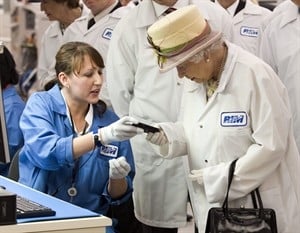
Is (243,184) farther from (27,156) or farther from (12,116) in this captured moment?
(12,116)

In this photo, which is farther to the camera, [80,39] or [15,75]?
[80,39]

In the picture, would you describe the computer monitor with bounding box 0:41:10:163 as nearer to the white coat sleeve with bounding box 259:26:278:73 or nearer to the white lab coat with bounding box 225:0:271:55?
the white coat sleeve with bounding box 259:26:278:73

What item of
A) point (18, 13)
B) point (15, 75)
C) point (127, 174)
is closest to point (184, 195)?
point (127, 174)

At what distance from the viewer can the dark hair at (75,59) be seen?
365 centimetres

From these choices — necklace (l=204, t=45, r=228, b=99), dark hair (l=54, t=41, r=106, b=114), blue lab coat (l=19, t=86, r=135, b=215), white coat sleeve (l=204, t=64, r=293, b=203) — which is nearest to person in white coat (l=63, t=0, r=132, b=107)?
dark hair (l=54, t=41, r=106, b=114)

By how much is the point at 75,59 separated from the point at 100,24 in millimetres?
1351

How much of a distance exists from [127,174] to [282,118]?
807 millimetres

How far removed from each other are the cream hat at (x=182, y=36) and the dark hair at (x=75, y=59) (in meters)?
0.64

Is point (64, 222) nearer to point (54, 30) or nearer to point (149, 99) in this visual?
point (149, 99)

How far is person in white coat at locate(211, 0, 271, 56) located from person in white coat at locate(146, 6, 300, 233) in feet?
5.70

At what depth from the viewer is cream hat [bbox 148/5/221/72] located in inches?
121

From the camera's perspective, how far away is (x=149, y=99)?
12.6 feet

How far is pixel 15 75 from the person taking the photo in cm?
411

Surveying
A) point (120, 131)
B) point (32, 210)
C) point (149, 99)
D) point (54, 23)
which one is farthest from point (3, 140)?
point (54, 23)
